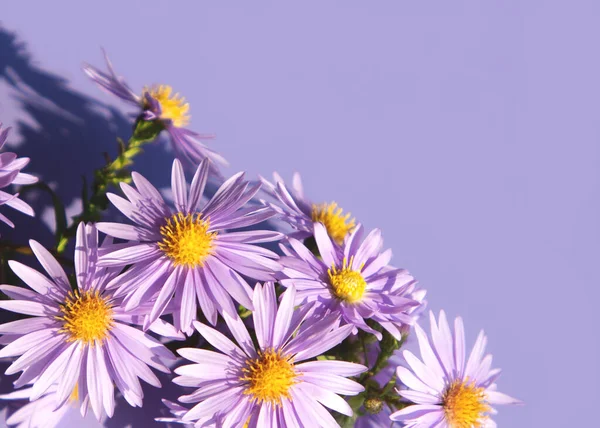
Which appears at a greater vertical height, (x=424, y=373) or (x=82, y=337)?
(x=424, y=373)

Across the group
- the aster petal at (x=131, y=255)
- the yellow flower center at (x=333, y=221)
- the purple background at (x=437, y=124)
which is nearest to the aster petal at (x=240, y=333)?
the aster petal at (x=131, y=255)

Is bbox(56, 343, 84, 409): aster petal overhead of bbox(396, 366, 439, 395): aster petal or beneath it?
beneath

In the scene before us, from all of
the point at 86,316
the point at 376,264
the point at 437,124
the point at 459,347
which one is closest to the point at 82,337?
the point at 86,316

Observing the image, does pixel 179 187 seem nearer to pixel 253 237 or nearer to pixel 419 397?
pixel 253 237

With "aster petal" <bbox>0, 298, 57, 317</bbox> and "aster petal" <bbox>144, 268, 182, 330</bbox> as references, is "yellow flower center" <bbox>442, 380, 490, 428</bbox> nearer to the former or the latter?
"aster petal" <bbox>144, 268, 182, 330</bbox>

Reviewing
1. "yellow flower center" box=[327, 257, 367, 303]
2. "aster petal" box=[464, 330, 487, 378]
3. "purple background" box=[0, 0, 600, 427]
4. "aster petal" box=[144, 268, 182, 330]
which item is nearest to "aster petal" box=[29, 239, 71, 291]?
"aster petal" box=[144, 268, 182, 330]

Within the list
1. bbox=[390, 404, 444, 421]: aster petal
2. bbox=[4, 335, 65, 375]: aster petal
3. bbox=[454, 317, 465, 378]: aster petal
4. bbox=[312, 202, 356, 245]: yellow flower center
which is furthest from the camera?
bbox=[312, 202, 356, 245]: yellow flower center
